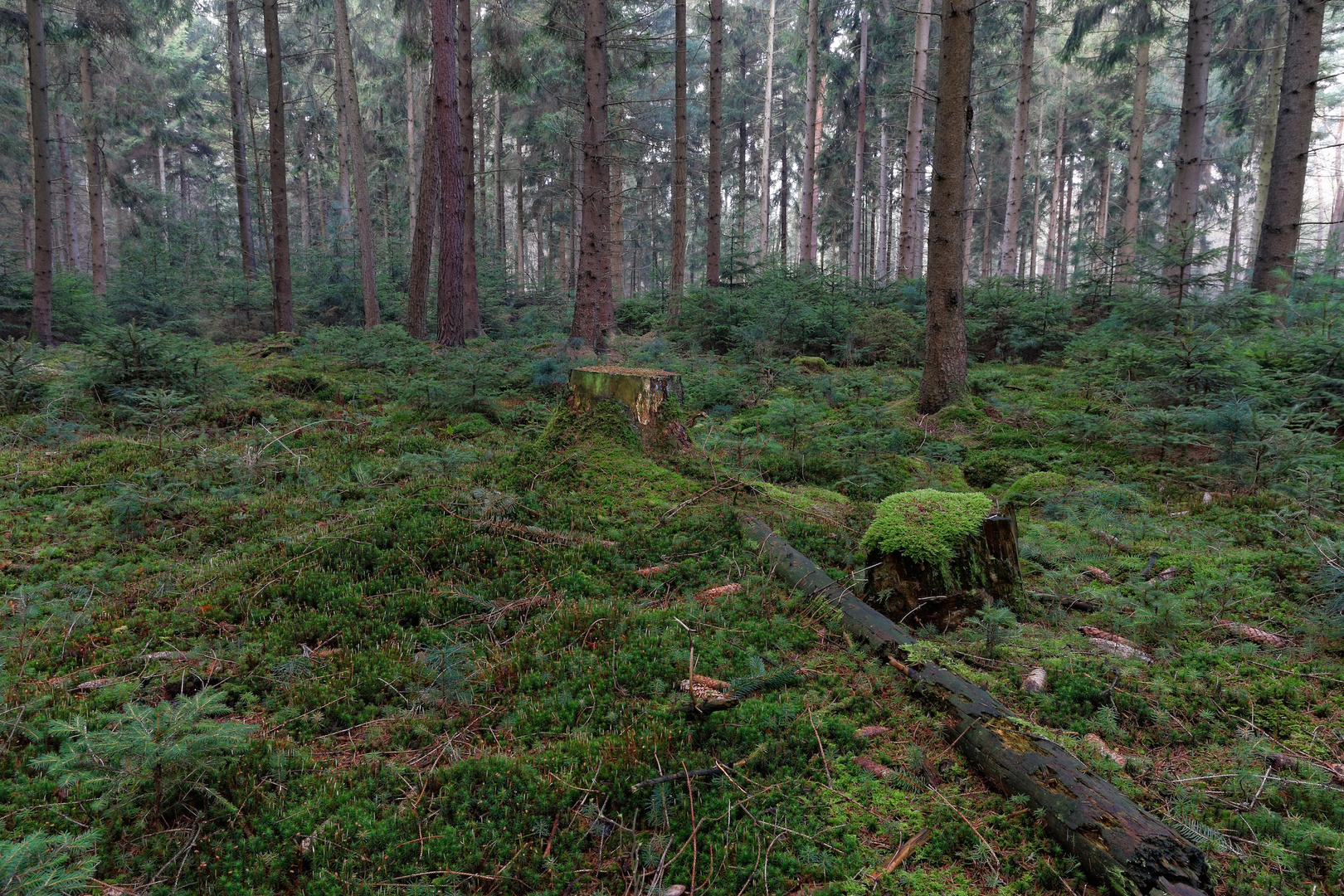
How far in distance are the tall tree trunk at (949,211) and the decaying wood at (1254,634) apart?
5.27m

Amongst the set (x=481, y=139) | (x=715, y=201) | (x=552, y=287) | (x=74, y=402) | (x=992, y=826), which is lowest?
(x=992, y=826)

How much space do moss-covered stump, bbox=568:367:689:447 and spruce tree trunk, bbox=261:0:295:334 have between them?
11358mm

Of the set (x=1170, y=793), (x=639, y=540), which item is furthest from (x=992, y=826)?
(x=639, y=540)

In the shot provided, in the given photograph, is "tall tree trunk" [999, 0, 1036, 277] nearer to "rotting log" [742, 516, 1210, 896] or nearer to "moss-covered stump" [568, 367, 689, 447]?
"moss-covered stump" [568, 367, 689, 447]

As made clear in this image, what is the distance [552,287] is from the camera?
76.4 ft

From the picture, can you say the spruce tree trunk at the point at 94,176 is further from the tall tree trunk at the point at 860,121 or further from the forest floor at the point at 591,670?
the tall tree trunk at the point at 860,121

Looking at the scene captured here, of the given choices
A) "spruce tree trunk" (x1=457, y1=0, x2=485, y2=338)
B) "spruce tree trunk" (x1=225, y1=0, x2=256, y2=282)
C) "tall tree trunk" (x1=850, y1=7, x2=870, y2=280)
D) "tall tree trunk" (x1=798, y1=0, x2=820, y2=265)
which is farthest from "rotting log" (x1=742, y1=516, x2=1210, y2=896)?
"spruce tree trunk" (x1=225, y1=0, x2=256, y2=282)

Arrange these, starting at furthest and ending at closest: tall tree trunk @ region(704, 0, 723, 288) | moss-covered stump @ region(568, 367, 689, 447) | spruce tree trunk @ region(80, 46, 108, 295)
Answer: spruce tree trunk @ region(80, 46, 108, 295)
tall tree trunk @ region(704, 0, 723, 288)
moss-covered stump @ region(568, 367, 689, 447)

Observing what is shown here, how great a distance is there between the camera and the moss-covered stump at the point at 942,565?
13.2 ft

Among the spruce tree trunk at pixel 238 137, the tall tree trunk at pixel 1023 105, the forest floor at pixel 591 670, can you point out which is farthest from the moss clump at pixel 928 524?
the spruce tree trunk at pixel 238 137

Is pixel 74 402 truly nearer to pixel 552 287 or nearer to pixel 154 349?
pixel 154 349

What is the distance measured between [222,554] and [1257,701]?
6158 mm

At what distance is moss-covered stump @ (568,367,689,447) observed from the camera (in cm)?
616

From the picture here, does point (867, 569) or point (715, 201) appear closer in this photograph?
point (867, 569)
